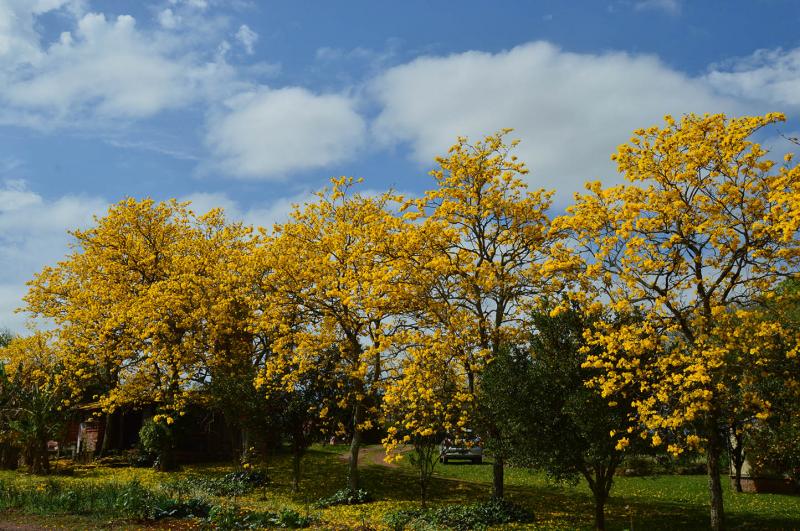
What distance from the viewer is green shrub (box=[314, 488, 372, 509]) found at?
22498mm

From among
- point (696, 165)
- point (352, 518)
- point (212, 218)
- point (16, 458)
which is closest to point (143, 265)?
point (212, 218)

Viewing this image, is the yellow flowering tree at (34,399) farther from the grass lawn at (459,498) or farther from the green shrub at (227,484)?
the green shrub at (227,484)

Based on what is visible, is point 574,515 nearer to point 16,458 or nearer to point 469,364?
point 469,364

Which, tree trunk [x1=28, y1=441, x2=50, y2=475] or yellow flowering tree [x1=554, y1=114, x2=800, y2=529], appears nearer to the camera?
yellow flowering tree [x1=554, y1=114, x2=800, y2=529]

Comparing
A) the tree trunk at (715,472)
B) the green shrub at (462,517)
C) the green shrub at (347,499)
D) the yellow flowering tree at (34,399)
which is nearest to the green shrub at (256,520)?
the green shrub at (462,517)

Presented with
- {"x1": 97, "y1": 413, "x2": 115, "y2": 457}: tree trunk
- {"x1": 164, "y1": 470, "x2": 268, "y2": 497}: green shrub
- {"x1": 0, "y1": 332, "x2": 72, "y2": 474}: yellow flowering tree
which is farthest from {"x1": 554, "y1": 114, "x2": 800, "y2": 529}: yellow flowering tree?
{"x1": 97, "y1": 413, "x2": 115, "y2": 457}: tree trunk

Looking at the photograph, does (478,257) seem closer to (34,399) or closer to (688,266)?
(688,266)

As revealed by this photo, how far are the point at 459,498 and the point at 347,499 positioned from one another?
13.7 feet

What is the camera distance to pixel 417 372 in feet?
62.2

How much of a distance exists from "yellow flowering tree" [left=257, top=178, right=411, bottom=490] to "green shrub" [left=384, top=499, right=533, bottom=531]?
16.0 feet

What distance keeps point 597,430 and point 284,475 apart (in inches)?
732

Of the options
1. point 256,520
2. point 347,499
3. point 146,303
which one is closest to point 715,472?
point 256,520

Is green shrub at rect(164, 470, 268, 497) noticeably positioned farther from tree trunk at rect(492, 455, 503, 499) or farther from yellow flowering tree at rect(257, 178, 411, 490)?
tree trunk at rect(492, 455, 503, 499)

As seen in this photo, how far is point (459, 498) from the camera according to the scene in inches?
931
